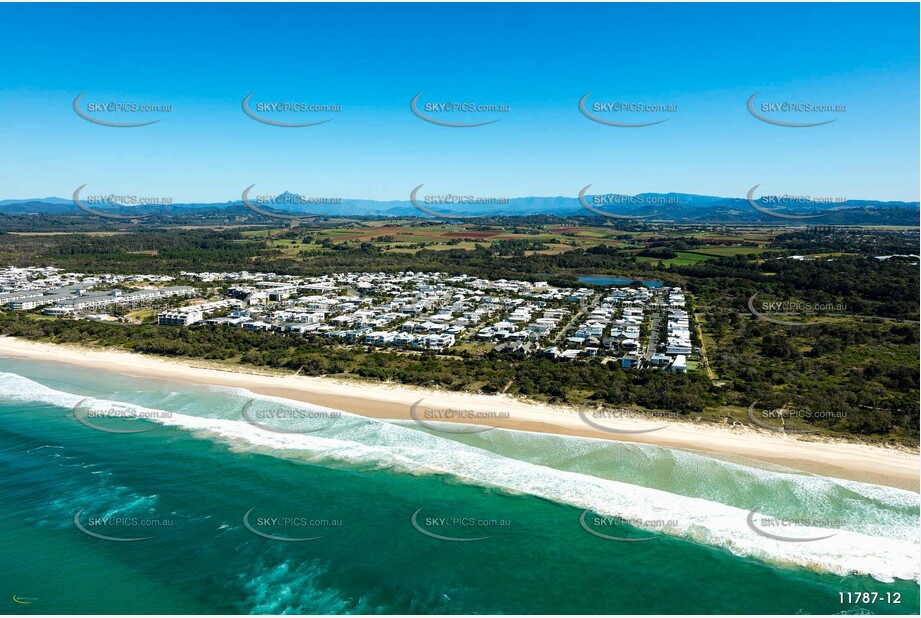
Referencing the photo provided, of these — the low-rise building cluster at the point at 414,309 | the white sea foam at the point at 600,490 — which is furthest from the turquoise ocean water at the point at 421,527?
the low-rise building cluster at the point at 414,309

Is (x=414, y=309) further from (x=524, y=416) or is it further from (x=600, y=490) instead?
(x=600, y=490)

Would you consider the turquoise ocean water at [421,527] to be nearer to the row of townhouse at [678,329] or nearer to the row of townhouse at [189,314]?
the row of townhouse at [678,329]

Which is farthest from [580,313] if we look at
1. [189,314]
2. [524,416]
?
[189,314]

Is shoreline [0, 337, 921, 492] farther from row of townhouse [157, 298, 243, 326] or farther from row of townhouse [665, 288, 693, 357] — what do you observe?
row of townhouse [665, 288, 693, 357]

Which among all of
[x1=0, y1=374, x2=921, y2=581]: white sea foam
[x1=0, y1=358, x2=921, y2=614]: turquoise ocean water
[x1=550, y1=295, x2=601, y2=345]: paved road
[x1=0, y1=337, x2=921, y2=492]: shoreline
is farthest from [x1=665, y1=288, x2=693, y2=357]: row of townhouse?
[x1=0, y1=374, x2=921, y2=581]: white sea foam

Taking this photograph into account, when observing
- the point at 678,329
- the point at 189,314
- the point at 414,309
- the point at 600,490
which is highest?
the point at 189,314
